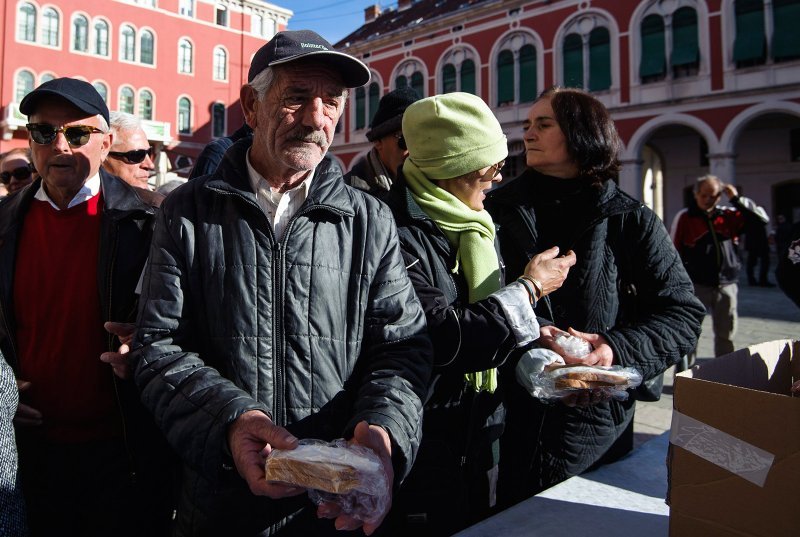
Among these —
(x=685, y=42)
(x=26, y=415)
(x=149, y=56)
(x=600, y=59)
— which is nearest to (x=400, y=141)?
(x=26, y=415)

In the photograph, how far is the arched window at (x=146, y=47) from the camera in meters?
28.3

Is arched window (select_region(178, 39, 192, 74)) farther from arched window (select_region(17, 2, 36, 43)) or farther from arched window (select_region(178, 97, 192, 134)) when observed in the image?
arched window (select_region(17, 2, 36, 43))

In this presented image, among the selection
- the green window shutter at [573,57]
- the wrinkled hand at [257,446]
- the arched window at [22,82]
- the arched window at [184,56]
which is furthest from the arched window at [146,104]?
the wrinkled hand at [257,446]

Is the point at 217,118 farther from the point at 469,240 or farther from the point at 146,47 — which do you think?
the point at 469,240

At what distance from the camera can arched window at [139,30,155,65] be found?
28297mm

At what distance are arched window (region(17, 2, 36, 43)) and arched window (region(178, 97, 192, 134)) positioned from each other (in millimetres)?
6830

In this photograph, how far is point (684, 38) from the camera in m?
17.9

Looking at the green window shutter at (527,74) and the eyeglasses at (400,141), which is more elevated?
the green window shutter at (527,74)

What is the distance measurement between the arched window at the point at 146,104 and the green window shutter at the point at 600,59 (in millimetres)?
21482

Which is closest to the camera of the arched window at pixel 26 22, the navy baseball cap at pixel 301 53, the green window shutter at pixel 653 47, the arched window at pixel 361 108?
the navy baseball cap at pixel 301 53

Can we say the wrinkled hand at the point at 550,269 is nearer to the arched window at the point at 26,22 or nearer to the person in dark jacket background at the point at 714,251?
the person in dark jacket background at the point at 714,251

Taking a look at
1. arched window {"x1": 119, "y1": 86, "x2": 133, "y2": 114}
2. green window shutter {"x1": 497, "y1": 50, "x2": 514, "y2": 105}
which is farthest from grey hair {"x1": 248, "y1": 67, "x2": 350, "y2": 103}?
arched window {"x1": 119, "y1": 86, "x2": 133, "y2": 114}

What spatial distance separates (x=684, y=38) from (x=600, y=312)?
19.3 m

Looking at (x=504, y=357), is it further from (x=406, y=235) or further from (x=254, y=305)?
(x=254, y=305)
